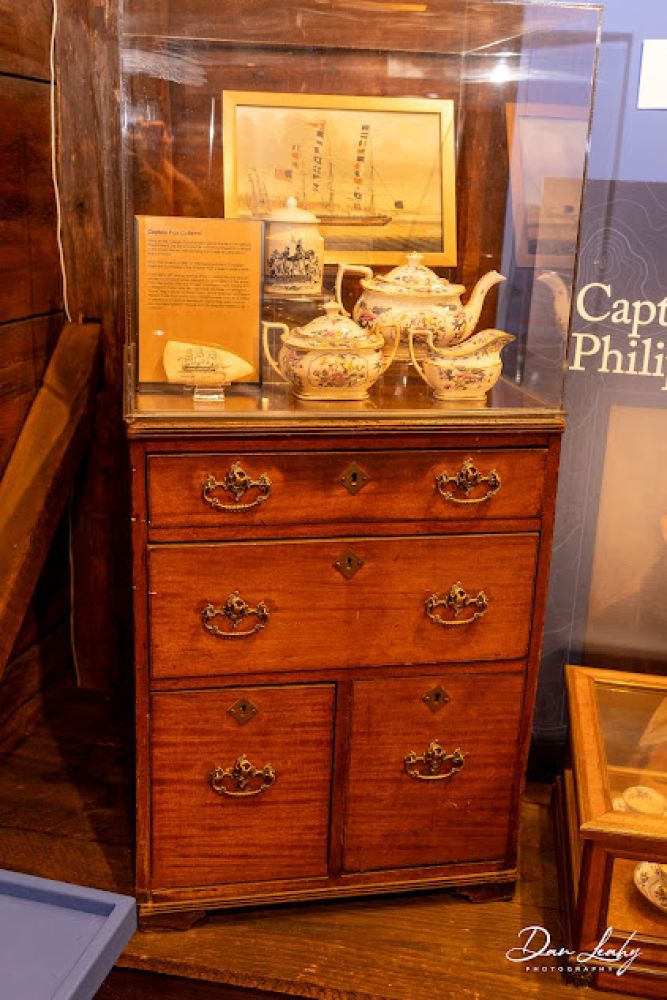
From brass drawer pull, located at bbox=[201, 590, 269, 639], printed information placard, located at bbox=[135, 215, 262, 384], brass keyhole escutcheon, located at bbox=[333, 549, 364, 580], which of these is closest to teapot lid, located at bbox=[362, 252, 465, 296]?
printed information placard, located at bbox=[135, 215, 262, 384]

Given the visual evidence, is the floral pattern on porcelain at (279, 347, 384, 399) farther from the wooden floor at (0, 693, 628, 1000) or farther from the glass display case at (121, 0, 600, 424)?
the wooden floor at (0, 693, 628, 1000)

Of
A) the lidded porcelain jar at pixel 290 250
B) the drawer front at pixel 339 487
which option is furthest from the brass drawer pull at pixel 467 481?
the lidded porcelain jar at pixel 290 250

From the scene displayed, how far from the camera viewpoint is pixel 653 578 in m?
2.19

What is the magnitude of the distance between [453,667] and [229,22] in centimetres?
122

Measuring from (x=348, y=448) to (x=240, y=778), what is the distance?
0.60 m

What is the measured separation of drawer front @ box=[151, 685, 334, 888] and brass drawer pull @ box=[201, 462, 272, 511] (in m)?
0.32

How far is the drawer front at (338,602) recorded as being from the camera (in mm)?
1642

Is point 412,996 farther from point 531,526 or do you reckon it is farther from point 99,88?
point 99,88

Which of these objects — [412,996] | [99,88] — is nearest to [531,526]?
[412,996]

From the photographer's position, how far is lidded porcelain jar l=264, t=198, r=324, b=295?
183 centimetres

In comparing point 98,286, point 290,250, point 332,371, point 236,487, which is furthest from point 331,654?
point 98,286

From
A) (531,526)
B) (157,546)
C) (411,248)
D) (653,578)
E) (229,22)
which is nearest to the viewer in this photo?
(157,546)

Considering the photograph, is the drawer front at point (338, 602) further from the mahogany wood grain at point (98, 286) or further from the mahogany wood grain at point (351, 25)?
the mahogany wood grain at point (351, 25)

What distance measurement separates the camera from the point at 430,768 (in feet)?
5.94
